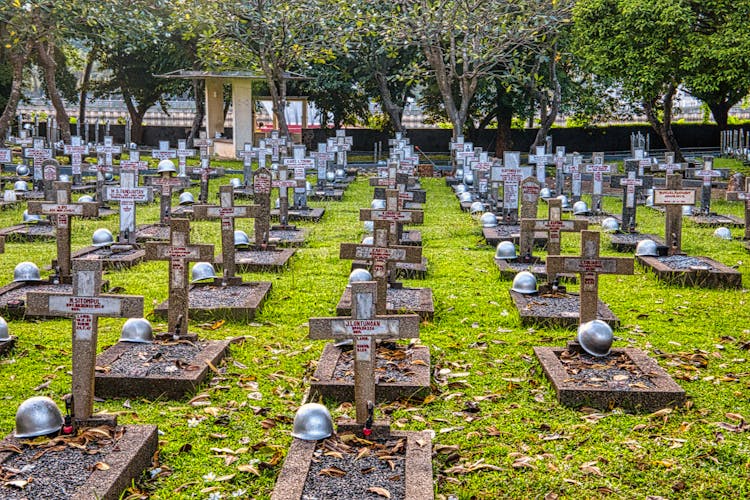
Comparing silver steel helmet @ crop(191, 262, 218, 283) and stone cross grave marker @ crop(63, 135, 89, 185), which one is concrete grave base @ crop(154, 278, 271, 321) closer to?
silver steel helmet @ crop(191, 262, 218, 283)

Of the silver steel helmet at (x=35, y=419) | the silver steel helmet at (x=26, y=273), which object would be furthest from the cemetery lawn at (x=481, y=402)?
the silver steel helmet at (x=26, y=273)

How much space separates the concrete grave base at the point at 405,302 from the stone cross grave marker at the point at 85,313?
10.3 feet

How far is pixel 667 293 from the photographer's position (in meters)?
10.4

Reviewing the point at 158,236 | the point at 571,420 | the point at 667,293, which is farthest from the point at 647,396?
the point at 158,236

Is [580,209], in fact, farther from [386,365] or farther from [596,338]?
[386,365]

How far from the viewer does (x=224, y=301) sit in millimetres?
9469

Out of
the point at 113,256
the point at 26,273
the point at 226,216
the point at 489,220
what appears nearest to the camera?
the point at 26,273

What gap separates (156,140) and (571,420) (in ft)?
116

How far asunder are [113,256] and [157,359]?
507 cm

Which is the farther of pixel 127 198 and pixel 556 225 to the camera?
pixel 127 198

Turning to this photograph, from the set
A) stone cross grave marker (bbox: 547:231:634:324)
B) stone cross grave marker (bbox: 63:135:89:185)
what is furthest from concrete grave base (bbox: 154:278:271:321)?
stone cross grave marker (bbox: 63:135:89:185)

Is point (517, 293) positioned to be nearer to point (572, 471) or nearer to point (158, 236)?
point (572, 471)

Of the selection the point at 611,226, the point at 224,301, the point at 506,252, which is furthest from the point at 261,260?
the point at 611,226

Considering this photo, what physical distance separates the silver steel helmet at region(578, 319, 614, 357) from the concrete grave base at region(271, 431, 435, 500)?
2.14 m
